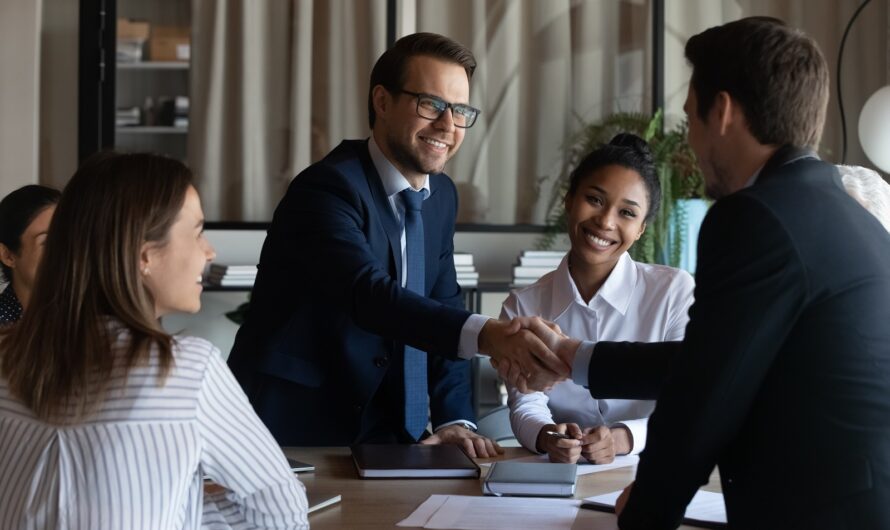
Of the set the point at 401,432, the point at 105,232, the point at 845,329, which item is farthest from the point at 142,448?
the point at 401,432

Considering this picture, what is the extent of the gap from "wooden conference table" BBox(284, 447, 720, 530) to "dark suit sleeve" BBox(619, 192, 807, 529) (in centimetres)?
35

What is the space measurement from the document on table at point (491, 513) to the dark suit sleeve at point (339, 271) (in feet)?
1.56

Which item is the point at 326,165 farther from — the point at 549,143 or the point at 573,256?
the point at 549,143

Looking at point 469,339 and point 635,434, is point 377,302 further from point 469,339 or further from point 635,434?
point 635,434

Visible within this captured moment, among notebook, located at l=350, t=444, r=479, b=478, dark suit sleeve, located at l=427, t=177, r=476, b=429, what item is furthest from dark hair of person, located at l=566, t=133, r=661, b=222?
notebook, located at l=350, t=444, r=479, b=478

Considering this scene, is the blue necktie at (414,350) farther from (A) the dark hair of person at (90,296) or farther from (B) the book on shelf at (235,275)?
(B) the book on shelf at (235,275)

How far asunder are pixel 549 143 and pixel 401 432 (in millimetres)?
3290

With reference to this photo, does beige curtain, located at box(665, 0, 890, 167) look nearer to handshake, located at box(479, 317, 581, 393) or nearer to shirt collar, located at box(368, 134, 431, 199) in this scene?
shirt collar, located at box(368, 134, 431, 199)

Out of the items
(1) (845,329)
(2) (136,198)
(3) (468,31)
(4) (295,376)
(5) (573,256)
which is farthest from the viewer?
(3) (468,31)

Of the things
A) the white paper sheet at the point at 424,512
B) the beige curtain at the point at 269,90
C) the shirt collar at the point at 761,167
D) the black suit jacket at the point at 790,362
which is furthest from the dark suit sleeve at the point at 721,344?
the beige curtain at the point at 269,90

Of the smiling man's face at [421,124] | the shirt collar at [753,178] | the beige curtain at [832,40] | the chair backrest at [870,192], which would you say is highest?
the beige curtain at [832,40]

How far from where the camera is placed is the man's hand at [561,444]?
89.9 inches

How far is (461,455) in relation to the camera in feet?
7.35

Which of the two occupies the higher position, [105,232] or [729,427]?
[105,232]
